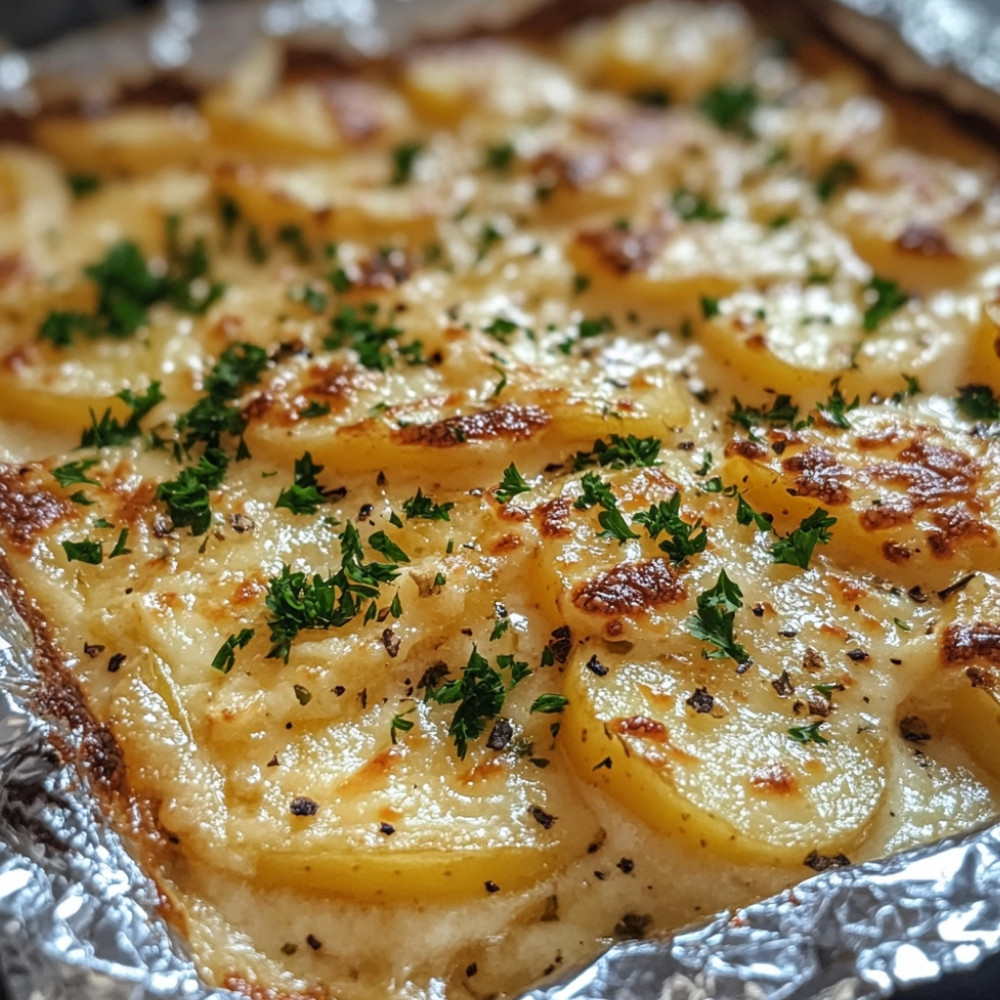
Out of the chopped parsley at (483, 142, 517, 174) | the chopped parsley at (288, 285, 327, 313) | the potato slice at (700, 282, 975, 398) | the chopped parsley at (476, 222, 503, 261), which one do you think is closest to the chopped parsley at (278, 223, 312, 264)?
the chopped parsley at (288, 285, 327, 313)

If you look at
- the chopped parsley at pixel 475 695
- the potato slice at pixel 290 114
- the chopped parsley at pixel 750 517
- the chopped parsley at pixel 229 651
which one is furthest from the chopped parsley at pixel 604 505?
the potato slice at pixel 290 114

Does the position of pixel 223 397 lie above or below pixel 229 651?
above

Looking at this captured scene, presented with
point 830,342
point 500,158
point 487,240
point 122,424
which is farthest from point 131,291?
point 830,342

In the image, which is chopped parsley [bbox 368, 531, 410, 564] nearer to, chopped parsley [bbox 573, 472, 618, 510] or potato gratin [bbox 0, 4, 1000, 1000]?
potato gratin [bbox 0, 4, 1000, 1000]

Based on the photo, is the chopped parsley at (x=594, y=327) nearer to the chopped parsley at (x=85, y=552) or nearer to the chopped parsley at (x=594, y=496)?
the chopped parsley at (x=594, y=496)

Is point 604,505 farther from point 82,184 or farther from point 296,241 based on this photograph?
point 82,184
